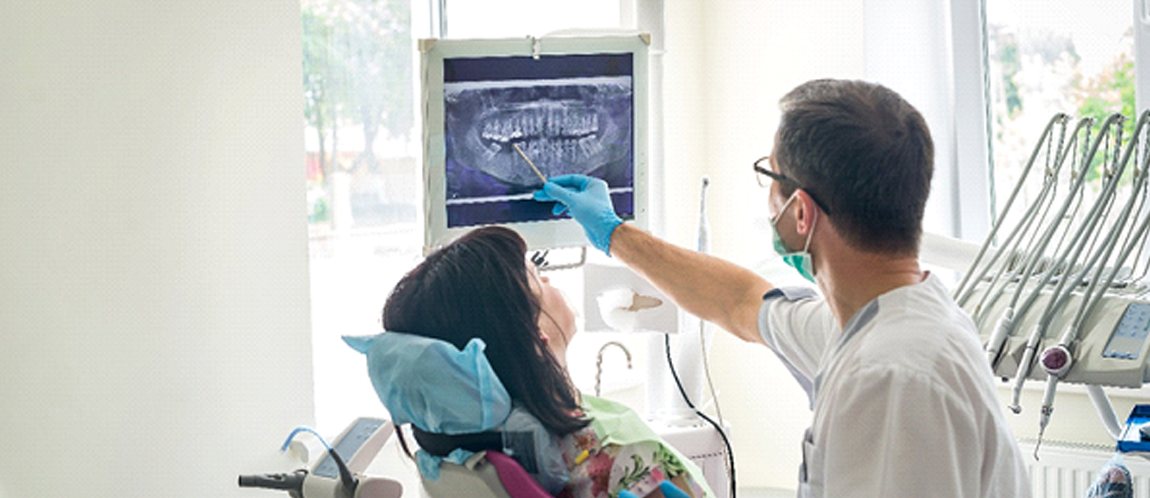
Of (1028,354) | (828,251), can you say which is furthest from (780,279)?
(828,251)

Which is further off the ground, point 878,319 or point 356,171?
point 356,171

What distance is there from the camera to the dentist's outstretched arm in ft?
7.82

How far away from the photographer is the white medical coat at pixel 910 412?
161cm

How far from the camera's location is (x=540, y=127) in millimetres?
2461

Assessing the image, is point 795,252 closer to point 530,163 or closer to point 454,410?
point 454,410

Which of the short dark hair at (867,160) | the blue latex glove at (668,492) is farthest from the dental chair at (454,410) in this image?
the short dark hair at (867,160)

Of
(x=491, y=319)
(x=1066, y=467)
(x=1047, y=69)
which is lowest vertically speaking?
(x=1066, y=467)

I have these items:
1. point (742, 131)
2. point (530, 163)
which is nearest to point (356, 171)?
point (530, 163)

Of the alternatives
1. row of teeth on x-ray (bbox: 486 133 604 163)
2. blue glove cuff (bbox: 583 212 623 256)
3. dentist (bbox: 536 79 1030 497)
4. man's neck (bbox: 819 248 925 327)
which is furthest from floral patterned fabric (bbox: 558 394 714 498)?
row of teeth on x-ray (bbox: 486 133 604 163)

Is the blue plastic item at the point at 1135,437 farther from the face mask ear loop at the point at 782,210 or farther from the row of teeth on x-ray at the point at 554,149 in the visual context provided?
the row of teeth on x-ray at the point at 554,149

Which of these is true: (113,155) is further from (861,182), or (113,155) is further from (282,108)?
(861,182)

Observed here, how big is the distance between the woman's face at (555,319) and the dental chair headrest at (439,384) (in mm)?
260

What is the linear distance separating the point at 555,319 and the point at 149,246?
2.34 ft

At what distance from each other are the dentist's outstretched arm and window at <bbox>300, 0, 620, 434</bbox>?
510 mm
